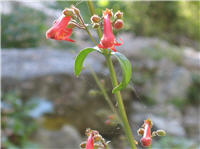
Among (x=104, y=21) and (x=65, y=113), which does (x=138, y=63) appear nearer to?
(x=65, y=113)

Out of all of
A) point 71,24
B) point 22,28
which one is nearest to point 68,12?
point 71,24

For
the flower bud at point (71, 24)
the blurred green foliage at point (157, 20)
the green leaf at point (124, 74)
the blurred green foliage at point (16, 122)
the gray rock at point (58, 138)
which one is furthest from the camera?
the blurred green foliage at point (157, 20)

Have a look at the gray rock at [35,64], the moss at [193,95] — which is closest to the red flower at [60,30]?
the gray rock at [35,64]

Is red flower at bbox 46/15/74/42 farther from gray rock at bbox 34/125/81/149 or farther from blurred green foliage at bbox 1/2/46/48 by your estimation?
blurred green foliage at bbox 1/2/46/48

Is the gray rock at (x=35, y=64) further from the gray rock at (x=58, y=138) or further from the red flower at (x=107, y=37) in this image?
the red flower at (x=107, y=37)

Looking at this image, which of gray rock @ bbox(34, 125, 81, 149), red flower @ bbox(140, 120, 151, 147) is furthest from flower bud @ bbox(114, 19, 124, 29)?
gray rock @ bbox(34, 125, 81, 149)

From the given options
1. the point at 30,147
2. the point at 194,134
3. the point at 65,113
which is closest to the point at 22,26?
the point at 65,113
